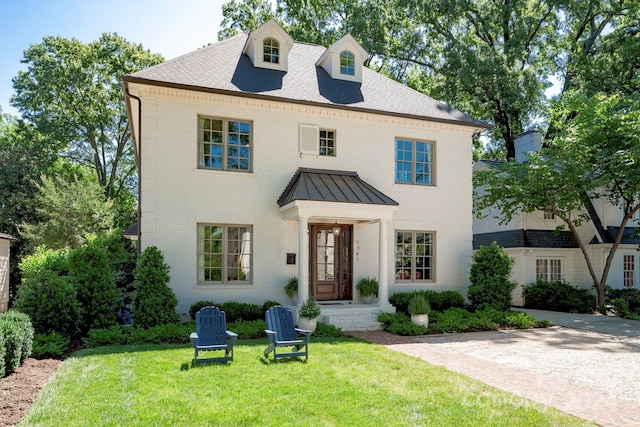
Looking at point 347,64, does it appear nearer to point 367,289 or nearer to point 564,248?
point 367,289

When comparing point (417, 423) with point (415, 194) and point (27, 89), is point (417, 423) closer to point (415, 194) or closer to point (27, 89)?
point (415, 194)

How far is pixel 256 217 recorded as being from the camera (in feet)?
46.6

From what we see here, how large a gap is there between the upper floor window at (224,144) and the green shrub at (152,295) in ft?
11.2

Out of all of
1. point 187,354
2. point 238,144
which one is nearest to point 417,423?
point 187,354

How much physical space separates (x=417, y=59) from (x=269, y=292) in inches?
858

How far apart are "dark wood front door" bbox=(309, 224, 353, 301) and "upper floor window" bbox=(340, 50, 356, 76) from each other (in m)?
5.69

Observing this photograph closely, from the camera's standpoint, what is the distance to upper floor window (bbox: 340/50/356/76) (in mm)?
16953

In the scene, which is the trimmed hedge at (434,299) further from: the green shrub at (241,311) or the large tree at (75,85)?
the large tree at (75,85)

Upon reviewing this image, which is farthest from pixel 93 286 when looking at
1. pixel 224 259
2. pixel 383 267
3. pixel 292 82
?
pixel 292 82

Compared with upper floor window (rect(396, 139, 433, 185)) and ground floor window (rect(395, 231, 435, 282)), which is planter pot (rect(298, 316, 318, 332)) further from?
upper floor window (rect(396, 139, 433, 185))

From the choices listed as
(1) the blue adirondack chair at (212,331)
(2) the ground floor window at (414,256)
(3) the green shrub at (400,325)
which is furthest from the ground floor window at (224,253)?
(2) the ground floor window at (414,256)

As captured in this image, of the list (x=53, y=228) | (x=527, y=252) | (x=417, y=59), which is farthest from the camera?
(x=417, y=59)

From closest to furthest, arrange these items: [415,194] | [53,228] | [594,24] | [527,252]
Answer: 1. [415,194]
2. [527,252]
3. [53,228]
4. [594,24]

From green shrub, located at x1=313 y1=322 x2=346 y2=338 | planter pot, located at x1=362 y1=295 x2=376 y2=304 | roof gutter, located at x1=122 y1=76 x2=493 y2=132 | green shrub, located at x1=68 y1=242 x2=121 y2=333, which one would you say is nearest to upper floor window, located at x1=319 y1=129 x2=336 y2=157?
roof gutter, located at x1=122 y1=76 x2=493 y2=132
